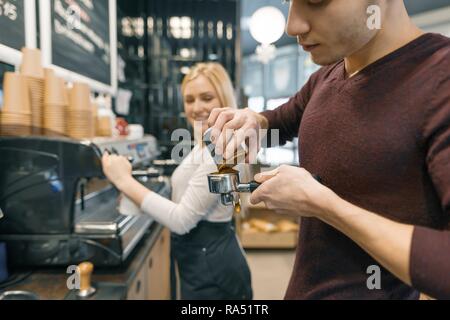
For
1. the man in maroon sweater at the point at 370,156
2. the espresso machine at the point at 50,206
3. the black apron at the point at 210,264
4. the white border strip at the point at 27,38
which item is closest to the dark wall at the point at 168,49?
the white border strip at the point at 27,38

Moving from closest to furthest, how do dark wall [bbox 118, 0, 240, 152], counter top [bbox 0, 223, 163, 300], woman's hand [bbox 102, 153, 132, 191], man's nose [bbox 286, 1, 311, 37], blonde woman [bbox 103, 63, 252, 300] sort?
man's nose [bbox 286, 1, 311, 37]
counter top [bbox 0, 223, 163, 300]
woman's hand [bbox 102, 153, 132, 191]
blonde woman [bbox 103, 63, 252, 300]
dark wall [bbox 118, 0, 240, 152]

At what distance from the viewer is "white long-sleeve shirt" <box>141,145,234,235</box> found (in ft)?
3.91

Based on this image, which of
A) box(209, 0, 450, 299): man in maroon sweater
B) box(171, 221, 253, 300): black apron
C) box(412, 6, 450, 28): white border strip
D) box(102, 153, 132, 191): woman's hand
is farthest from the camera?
box(412, 6, 450, 28): white border strip

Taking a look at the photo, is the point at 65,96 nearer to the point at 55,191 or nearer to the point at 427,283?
Result: the point at 55,191

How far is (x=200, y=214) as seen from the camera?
1229mm

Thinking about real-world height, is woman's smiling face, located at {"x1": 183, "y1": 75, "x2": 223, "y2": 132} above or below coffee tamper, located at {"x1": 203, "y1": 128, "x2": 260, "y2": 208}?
above

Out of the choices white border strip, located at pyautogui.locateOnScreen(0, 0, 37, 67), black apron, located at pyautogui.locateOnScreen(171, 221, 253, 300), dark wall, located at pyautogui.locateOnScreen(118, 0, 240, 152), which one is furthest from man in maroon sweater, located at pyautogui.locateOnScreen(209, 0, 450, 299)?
dark wall, located at pyautogui.locateOnScreen(118, 0, 240, 152)

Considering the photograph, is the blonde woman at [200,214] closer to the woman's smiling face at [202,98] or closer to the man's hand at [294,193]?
the woman's smiling face at [202,98]

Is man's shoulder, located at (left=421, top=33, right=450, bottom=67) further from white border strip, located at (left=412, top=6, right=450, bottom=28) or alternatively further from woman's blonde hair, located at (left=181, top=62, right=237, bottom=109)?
white border strip, located at (left=412, top=6, right=450, bottom=28)

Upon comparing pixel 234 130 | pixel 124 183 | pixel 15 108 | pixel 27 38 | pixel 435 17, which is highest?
pixel 435 17

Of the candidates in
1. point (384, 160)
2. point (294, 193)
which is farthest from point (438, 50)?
point (294, 193)

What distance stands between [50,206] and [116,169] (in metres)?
0.24

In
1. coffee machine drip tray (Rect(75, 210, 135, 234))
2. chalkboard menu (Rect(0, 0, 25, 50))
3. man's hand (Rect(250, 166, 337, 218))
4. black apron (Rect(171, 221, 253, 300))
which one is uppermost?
chalkboard menu (Rect(0, 0, 25, 50))

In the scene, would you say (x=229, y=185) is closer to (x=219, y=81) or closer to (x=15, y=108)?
(x=219, y=81)
